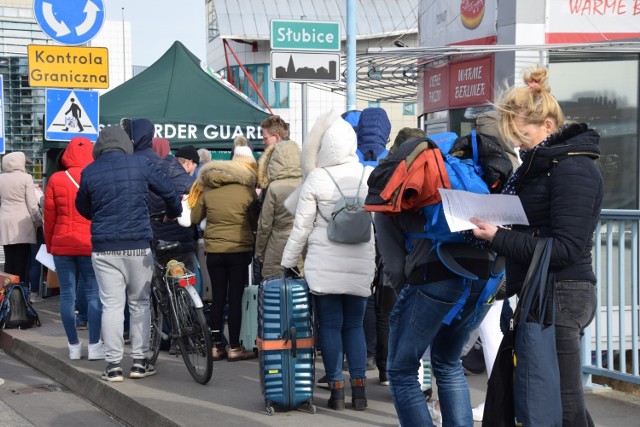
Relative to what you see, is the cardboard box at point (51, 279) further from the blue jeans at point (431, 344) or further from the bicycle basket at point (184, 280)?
the blue jeans at point (431, 344)

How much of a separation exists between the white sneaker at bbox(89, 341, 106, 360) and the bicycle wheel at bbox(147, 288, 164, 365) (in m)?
0.59

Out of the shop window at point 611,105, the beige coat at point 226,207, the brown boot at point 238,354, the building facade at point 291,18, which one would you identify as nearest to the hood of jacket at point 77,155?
the beige coat at point 226,207

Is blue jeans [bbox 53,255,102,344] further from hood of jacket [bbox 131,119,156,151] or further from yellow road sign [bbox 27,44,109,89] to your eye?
yellow road sign [bbox 27,44,109,89]

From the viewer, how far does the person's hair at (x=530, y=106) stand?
3889 millimetres

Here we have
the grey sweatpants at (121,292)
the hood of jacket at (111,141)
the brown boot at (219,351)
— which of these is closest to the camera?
the grey sweatpants at (121,292)

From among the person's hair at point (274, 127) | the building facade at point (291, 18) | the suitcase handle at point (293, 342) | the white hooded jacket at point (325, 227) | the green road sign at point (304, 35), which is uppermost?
the building facade at point (291, 18)

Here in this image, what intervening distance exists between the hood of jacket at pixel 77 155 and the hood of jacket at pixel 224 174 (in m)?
1.18

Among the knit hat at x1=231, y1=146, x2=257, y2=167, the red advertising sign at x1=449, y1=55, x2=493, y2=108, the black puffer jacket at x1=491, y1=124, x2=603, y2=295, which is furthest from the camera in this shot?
the red advertising sign at x1=449, y1=55, x2=493, y2=108

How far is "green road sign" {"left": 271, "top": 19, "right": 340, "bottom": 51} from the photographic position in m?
9.72

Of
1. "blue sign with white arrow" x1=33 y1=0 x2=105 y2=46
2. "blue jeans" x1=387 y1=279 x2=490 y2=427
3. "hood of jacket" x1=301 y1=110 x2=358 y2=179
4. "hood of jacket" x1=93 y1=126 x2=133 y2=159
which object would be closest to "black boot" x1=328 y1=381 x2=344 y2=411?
"hood of jacket" x1=301 y1=110 x2=358 y2=179

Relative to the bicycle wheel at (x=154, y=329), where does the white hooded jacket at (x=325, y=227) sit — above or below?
above

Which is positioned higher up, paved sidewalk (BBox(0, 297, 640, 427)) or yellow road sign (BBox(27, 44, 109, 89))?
yellow road sign (BBox(27, 44, 109, 89))

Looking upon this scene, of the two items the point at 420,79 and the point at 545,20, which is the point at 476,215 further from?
the point at 420,79

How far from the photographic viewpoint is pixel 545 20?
9.92 meters
